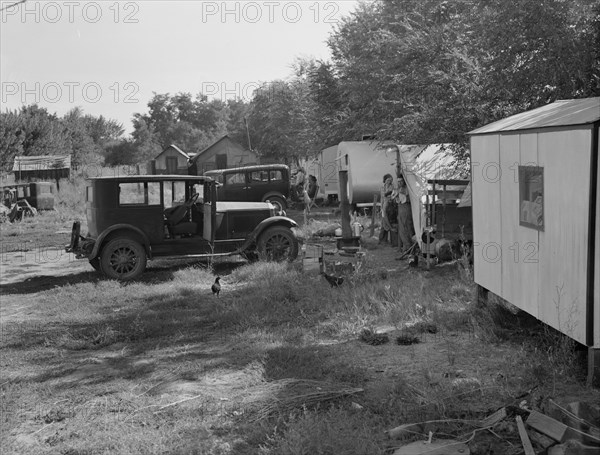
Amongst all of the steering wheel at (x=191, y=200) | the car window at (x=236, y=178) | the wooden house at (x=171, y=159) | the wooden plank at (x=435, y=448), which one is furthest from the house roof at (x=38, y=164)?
the wooden plank at (x=435, y=448)

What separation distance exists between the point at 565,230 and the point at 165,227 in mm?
9179

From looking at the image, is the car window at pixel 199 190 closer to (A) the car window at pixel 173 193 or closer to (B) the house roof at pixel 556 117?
(A) the car window at pixel 173 193

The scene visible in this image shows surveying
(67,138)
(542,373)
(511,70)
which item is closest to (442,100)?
(511,70)

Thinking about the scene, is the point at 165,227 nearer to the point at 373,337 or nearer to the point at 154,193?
the point at 154,193

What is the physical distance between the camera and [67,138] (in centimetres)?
5512

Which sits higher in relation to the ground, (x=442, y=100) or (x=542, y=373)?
(x=442, y=100)

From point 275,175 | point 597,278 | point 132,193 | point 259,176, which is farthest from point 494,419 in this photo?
point 275,175

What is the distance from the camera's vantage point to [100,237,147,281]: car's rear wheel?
1289 centimetres

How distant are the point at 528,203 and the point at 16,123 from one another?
43.0 m

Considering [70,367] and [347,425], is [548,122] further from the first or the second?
[70,367]

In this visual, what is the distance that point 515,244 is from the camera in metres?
7.14

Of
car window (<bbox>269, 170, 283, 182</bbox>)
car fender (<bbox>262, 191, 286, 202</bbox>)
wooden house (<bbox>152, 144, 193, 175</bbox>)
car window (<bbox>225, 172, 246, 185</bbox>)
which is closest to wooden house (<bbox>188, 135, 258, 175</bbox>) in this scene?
wooden house (<bbox>152, 144, 193, 175</bbox>)

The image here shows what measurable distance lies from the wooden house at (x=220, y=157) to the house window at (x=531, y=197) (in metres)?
38.5

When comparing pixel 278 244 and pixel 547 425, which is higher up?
pixel 278 244
